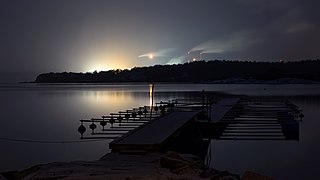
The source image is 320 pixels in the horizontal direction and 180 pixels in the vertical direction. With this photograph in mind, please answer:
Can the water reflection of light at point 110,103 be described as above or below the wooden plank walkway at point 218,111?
below

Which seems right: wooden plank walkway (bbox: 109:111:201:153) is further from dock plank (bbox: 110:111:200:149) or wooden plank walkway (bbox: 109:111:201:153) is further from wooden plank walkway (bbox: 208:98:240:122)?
wooden plank walkway (bbox: 208:98:240:122)

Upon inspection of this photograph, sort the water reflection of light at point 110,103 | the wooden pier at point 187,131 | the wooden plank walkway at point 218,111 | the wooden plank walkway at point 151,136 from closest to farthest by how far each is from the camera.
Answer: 1. the wooden plank walkway at point 151,136
2. the wooden pier at point 187,131
3. the wooden plank walkway at point 218,111
4. the water reflection of light at point 110,103

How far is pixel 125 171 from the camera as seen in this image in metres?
7.93

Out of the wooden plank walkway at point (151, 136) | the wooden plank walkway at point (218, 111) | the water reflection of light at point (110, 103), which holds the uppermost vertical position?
the wooden plank walkway at point (151, 136)

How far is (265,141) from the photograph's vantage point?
18109 mm

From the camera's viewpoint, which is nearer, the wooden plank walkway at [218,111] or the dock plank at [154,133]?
the dock plank at [154,133]

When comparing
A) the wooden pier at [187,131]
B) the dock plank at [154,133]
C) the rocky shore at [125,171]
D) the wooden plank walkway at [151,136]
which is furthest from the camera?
the wooden pier at [187,131]

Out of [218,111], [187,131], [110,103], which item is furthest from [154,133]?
[110,103]

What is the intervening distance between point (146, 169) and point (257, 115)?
19041mm

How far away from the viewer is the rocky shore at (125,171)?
300 inches

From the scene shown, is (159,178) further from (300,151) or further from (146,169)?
(300,151)

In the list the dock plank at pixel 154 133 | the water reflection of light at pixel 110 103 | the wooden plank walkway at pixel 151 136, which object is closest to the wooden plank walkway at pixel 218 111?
the dock plank at pixel 154 133

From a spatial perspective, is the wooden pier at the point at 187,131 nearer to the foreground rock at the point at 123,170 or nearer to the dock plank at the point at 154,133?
the dock plank at the point at 154,133

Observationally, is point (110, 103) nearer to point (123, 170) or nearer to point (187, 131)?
point (187, 131)
